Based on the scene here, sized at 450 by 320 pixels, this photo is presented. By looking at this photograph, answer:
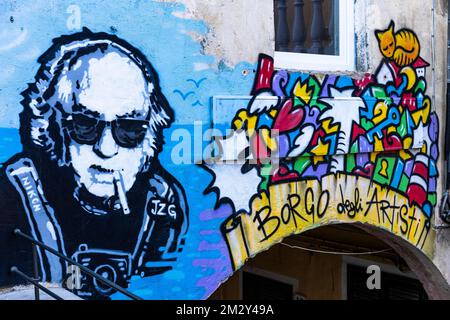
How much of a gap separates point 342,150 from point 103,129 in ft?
6.75

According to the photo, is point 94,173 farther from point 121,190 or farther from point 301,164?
point 301,164

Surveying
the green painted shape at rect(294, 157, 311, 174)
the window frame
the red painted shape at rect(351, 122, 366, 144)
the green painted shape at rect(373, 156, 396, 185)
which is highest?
the window frame

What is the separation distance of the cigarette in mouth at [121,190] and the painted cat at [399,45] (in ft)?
8.66

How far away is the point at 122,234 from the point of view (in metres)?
4.09

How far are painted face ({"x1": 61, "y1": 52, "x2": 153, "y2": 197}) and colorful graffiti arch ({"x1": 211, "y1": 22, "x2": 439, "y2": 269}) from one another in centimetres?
71

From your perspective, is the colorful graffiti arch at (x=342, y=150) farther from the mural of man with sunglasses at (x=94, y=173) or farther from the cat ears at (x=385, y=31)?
the mural of man with sunglasses at (x=94, y=173)

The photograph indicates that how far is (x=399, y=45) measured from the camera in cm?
564

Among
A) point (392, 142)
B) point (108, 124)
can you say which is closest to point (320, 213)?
point (392, 142)

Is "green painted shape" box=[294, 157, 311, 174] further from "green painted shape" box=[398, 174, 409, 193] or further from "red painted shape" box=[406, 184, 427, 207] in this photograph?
"red painted shape" box=[406, 184, 427, 207]

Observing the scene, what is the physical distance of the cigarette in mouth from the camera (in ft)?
13.3

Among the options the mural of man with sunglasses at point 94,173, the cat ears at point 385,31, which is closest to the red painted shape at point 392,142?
the cat ears at point 385,31

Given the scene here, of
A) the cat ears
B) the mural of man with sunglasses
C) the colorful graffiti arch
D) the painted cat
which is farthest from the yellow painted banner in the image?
the cat ears

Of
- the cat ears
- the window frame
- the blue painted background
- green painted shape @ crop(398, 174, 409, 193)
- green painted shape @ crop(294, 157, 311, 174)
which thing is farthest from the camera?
green painted shape @ crop(398, 174, 409, 193)

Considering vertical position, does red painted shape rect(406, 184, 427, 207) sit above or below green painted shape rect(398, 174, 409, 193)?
below
